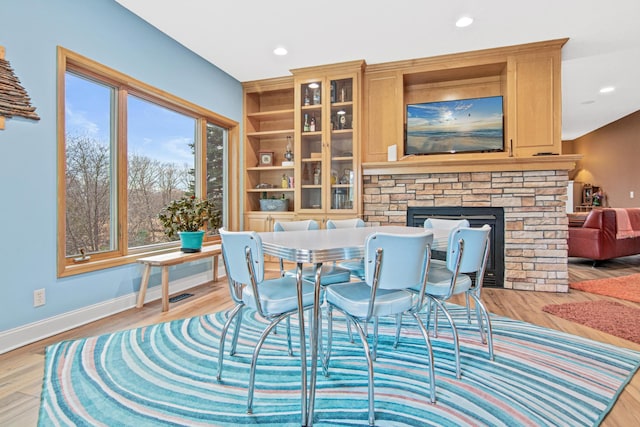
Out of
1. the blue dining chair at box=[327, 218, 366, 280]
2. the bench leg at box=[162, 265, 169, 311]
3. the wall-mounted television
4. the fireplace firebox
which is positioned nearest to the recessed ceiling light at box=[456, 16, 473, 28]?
the wall-mounted television

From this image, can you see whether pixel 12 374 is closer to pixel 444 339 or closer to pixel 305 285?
pixel 305 285

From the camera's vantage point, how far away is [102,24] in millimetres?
2736

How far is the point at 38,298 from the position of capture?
7.66 ft

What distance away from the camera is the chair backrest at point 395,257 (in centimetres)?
137

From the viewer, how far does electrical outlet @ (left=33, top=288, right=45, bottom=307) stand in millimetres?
2316

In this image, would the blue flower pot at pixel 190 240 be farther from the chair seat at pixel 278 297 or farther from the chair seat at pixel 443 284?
the chair seat at pixel 443 284

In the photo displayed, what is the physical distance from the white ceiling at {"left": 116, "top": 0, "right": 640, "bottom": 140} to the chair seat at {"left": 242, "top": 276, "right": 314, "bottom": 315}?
2397 mm

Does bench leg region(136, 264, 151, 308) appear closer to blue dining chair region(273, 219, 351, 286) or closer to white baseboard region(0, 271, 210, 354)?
white baseboard region(0, 271, 210, 354)

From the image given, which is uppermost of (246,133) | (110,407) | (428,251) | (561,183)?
(246,133)

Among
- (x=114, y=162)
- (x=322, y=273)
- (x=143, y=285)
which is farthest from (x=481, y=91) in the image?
(x=143, y=285)

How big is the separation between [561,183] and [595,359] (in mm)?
2160

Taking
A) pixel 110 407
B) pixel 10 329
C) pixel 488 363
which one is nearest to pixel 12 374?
pixel 10 329

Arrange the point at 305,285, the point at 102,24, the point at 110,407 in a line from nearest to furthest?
the point at 110,407
the point at 305,285
the point at 102,24

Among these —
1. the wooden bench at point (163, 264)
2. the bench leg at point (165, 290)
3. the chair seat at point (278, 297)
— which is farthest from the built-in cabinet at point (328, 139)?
the chair seat at point (278, 297)
